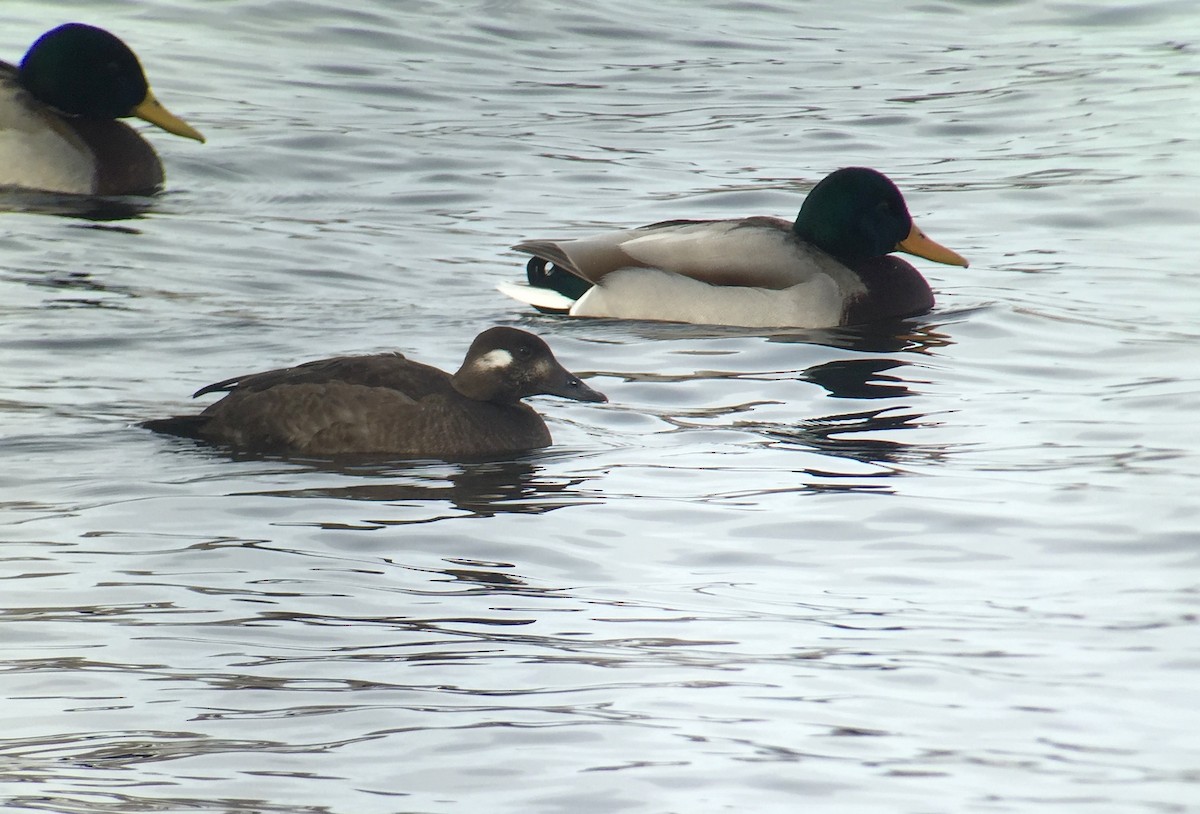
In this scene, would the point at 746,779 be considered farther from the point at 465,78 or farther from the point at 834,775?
the point at 465,78

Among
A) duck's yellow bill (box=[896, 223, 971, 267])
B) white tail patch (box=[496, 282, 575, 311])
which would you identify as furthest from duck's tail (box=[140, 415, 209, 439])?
duck's yellow bill (box=[896, 223, 971, 267])

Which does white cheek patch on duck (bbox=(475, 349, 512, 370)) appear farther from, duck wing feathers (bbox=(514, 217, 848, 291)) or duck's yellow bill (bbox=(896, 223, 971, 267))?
duck's yellow bill (bbox=(896, 223, 971, 267))

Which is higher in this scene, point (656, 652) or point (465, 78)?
point (465, 78)

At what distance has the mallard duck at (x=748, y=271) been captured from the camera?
1141 centimetres

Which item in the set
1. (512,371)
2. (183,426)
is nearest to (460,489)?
(512,371)

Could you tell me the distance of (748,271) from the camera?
1145 cm

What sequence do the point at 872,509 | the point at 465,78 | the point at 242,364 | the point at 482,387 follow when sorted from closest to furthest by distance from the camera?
1. the point at 872,509
2. the point at 482,387
3. the point at 242,364
4. the point at 465,78

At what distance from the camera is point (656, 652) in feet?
18.4

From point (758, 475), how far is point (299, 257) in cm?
542

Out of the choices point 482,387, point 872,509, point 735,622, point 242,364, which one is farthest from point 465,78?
point 735,622

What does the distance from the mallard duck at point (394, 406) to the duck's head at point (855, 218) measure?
3.64m

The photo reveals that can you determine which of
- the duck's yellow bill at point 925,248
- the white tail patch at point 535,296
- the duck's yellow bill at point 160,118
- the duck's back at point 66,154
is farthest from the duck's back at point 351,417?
the duck's yellow bill at point 160,118

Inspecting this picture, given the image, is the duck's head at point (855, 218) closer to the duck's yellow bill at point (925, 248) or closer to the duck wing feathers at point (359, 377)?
the duck's yellow bill at point (925, 248)

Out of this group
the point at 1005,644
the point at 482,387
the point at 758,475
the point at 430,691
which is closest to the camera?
the point at 430,691
